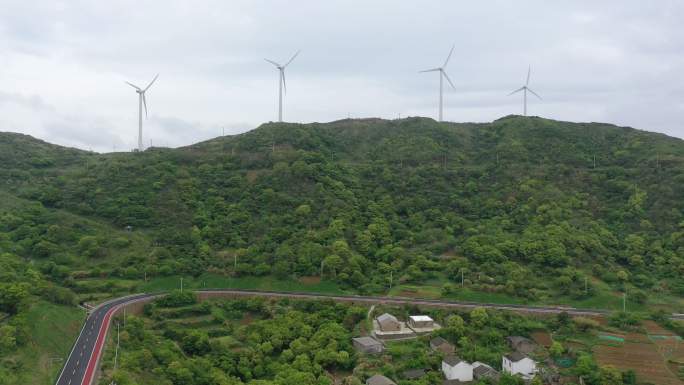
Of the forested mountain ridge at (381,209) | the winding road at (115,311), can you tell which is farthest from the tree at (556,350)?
the forested mountain ridge at (381,209)

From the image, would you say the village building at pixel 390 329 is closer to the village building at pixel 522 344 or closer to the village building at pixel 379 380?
the village building at pixel 379 380

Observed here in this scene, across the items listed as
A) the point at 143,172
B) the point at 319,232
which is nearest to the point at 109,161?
the point at 143,172

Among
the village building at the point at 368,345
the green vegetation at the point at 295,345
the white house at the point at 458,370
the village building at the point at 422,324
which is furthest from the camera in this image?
the village building at the point at 422,324

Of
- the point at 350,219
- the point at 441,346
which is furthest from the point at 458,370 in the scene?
the point at 350,219

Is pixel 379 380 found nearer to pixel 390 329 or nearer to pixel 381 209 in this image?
pixel 390 329

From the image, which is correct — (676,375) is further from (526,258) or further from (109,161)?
(109,161)
